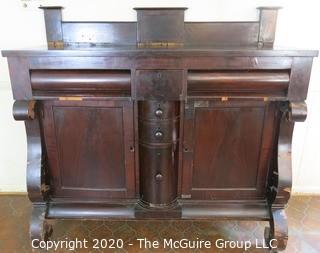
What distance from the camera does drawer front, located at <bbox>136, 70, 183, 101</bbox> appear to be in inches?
47.9

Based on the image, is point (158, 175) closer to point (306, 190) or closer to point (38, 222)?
point (38, 222)

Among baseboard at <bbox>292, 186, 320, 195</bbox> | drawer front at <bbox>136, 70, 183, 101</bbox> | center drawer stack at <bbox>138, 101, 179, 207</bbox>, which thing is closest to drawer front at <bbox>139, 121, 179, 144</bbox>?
center drawer stack at <bbox>138, 101, 179, 207</bbox>

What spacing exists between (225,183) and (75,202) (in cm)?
83

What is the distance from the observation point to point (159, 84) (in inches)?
48.3

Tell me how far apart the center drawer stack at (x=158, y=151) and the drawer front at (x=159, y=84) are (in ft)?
0.20

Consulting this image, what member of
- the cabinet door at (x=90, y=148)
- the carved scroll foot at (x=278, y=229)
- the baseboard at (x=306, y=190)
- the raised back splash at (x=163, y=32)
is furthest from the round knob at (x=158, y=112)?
the baseboard at (x=306, y=190)

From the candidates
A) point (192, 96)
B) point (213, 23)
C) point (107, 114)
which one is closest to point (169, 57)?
point (192, 96)

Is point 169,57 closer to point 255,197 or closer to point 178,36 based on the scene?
point 178,36

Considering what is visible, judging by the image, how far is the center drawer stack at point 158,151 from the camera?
132 cm

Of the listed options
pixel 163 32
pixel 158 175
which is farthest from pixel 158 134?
pixel 163 32

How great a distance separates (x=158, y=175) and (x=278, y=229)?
698 millimetres

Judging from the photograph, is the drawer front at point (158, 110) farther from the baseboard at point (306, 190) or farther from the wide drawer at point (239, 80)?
the baseboard at point (306, 190)

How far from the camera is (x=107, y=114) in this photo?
137cm

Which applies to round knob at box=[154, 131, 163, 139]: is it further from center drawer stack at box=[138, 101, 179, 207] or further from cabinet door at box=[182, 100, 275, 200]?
cabinet door at box=[182, 100, 275, 200]
